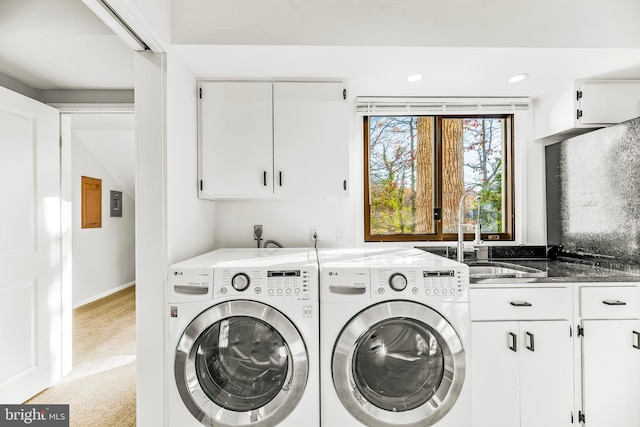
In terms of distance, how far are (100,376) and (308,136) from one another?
230cm

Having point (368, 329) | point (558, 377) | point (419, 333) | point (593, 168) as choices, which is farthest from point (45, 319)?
point (593, 168)

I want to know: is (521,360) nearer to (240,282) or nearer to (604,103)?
(240,282)

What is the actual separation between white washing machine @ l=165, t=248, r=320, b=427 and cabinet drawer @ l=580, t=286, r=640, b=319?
137cm

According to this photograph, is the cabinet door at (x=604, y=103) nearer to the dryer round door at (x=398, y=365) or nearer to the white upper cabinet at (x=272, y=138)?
the white upper cabinet at (x=272, y=138)

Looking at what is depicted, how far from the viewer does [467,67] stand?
210 centimetres

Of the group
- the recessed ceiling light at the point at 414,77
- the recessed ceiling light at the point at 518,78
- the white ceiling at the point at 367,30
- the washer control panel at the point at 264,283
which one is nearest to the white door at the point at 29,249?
the white ceiling at the point at 367,30

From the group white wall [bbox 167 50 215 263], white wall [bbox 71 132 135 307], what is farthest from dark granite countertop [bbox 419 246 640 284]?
white wall [bbox 71 132 135 307]

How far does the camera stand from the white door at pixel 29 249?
2.17m

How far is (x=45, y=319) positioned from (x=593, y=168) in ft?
12.0

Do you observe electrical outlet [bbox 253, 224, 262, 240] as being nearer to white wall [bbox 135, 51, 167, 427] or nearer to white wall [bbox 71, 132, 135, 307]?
white wall [bbox 135, 51, 167, 427]

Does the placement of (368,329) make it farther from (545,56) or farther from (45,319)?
(45,319)

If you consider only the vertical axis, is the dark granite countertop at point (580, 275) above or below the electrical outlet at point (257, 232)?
below

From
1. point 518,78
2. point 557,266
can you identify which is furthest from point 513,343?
point 518,78

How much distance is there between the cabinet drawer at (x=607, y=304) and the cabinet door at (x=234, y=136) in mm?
1854
